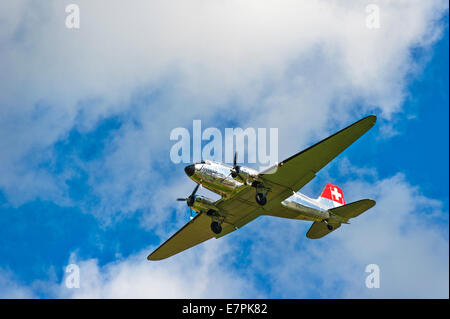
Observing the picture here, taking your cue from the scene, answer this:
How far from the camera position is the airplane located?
31719mm

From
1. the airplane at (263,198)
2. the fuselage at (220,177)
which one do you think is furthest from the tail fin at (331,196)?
the fuselage at (220,177)

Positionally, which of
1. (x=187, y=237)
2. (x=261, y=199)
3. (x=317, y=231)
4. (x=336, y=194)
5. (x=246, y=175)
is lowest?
(x=261, y=199)

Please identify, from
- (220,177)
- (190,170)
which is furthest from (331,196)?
(190,170)

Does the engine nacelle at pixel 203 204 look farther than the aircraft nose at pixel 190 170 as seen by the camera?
Yes

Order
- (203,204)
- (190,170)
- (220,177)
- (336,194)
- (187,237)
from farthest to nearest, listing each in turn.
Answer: (336,194), (187,237), (203,204), (220,177), (190,170)

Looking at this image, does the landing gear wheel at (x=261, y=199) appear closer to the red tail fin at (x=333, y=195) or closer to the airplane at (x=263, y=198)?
the airplane at (x=263, y=198)

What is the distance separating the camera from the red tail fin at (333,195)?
145ft

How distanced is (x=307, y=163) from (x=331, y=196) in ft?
43.1

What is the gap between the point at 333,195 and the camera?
44.6 metres

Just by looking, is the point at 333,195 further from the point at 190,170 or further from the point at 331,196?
the point at 190,170

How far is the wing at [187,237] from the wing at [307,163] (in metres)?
7.77

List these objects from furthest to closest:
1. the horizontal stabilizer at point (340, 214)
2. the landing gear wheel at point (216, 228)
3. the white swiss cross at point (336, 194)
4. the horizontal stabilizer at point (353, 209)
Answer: the white swiss cross at point (336, 194) < the horizontal stabilizer at point (340, 214) < the horizontal stabilizer at point (353, 209) < the landing gear wheel at point (216, 228)
